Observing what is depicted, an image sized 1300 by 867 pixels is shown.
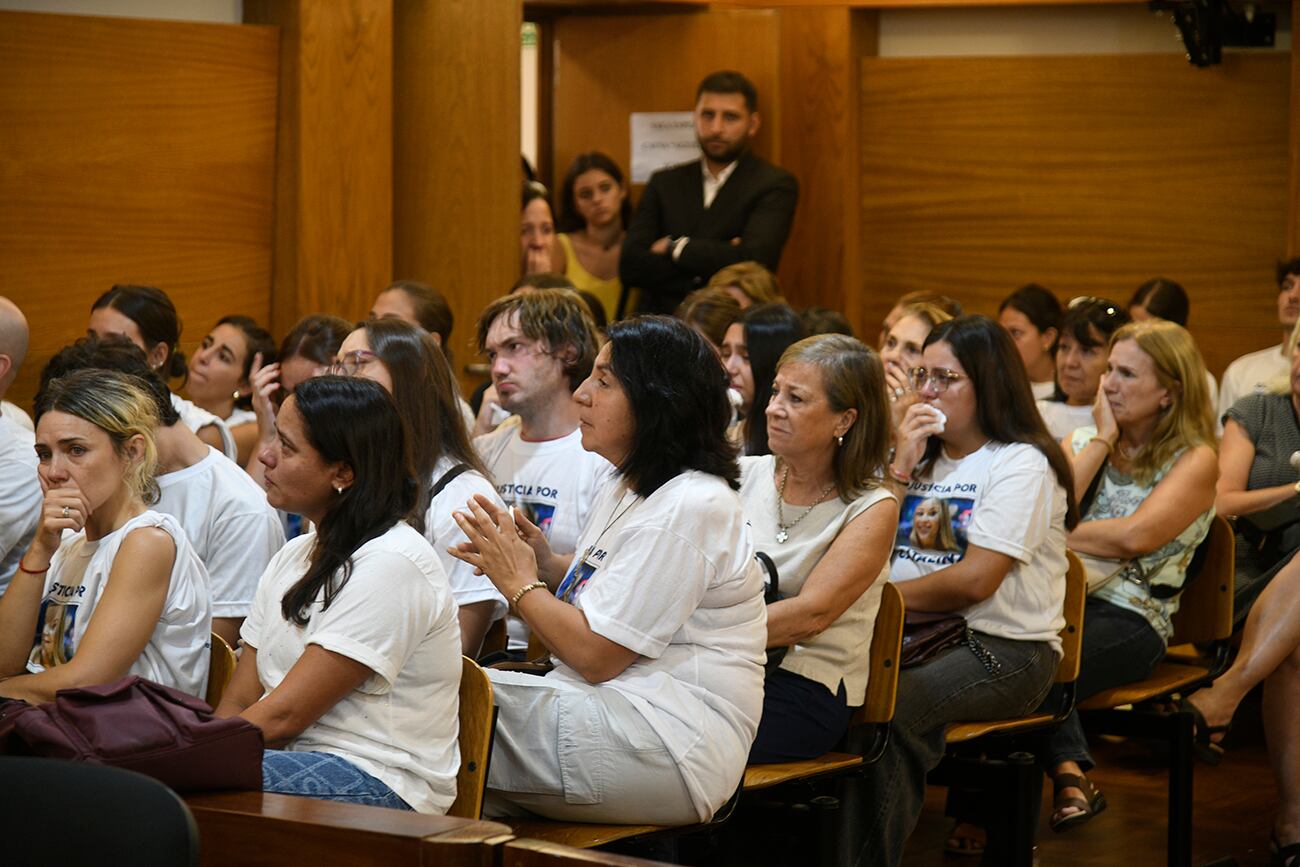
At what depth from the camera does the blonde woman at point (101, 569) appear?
2.85m

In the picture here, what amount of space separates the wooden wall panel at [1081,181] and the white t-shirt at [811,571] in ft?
14.0

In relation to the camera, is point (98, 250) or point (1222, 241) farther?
point (1222, 241)

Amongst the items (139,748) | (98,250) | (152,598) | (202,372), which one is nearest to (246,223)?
(98,250)

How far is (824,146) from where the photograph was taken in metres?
7.48

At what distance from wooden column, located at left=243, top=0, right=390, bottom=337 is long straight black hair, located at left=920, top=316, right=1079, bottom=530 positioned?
2.59 m

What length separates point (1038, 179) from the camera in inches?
294

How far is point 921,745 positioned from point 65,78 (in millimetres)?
3377

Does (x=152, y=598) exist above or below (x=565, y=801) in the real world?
above

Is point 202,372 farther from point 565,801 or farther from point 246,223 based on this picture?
point 565,801

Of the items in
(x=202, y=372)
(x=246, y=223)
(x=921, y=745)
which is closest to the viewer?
(x=921, y=745)

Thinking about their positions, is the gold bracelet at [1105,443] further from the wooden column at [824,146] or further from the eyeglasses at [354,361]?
the wooden column at [824,146]

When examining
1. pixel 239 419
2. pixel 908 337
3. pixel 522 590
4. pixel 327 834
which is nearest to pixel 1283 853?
pixel 908 337

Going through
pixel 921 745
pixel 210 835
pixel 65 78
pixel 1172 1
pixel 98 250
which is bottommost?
pixel 921 745

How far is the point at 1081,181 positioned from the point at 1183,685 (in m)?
3.77
